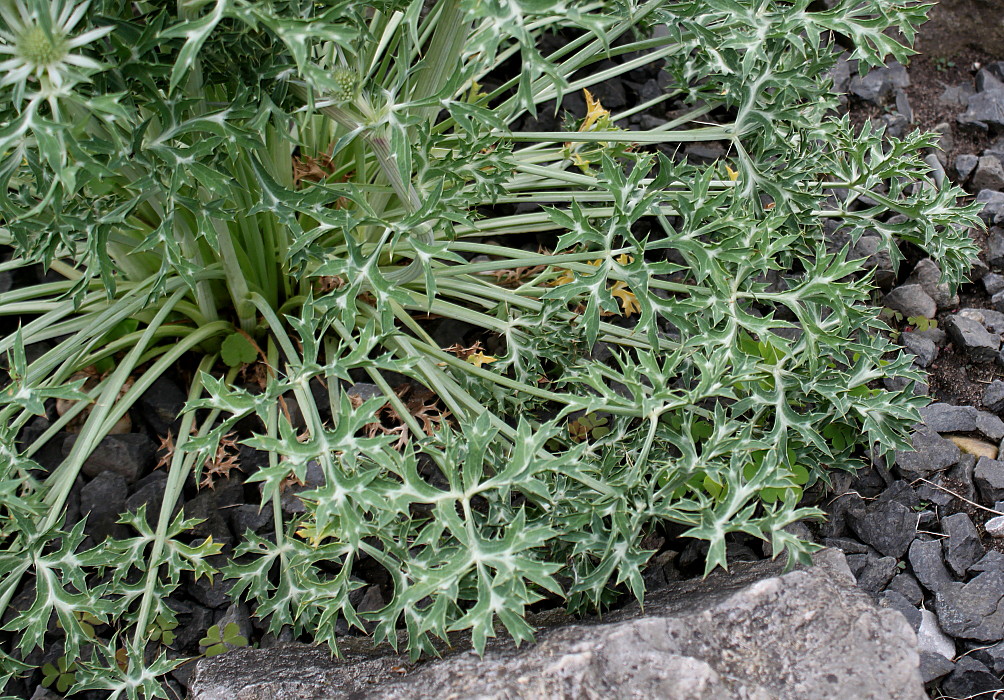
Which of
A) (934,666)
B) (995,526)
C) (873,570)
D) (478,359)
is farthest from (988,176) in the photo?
(478,359)

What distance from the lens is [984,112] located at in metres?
3.08

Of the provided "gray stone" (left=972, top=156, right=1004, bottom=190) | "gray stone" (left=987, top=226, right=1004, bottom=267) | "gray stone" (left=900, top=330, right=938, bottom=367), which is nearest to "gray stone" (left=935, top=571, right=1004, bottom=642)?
"gray stone" (left=900, top=330, right=938, bottom=367)

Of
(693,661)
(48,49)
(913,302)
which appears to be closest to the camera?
(48,49)

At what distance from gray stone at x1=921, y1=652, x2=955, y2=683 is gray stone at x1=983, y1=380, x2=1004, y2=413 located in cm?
86

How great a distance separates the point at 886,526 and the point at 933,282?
96 centimetres

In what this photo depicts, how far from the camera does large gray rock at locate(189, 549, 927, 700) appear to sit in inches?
55.1

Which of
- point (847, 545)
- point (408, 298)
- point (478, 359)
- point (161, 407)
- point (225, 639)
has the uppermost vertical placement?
point (408, 298)

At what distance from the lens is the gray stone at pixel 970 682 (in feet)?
5.91

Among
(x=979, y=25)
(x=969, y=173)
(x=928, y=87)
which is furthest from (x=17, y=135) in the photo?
(x=979, y=25)

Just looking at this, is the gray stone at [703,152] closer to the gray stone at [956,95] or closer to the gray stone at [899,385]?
the gray stone at [956,95]

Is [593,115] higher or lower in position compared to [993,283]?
higher

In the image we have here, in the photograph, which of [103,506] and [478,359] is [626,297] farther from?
[103,506]

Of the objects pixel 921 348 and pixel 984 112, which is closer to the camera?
pixel 921 348

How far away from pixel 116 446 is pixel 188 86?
1.10 metres
